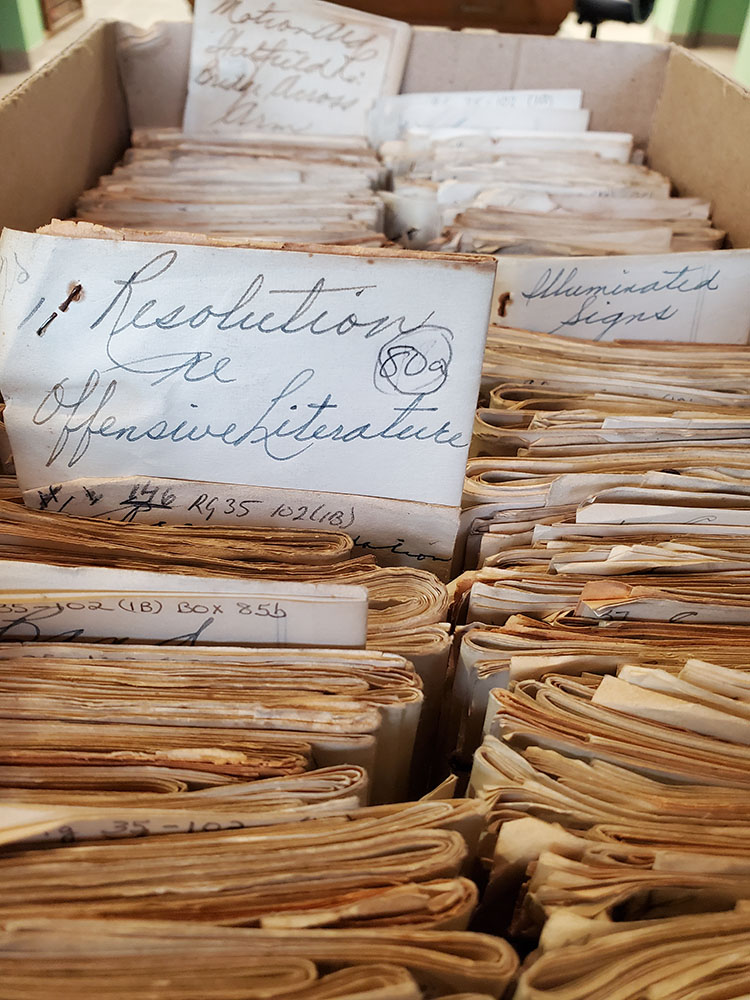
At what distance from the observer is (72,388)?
894 mm

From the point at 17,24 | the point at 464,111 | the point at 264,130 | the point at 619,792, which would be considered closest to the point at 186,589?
the point at 619,792

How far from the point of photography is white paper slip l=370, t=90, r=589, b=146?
1804 millimetres

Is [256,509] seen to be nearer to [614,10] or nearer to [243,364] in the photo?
[243,364]

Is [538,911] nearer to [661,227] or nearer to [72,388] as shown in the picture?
[72,388]

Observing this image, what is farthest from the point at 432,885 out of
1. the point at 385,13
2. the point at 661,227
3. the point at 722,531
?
the point at 385,13

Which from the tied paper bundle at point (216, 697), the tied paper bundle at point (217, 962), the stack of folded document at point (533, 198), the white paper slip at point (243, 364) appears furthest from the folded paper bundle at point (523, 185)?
the tied paper bundle at point (217, 962)

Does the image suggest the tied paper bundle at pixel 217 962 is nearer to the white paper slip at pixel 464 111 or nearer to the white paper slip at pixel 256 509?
the white paper slip at pixel 256 509

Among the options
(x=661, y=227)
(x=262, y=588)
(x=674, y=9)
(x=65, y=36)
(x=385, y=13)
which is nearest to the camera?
(x=262, y=588)

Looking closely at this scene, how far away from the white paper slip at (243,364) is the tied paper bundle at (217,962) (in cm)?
51

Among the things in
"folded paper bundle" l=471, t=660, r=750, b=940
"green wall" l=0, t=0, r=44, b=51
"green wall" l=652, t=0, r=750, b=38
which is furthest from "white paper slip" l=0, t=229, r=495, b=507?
"green wall" l=652, t=0, r=750, b=38

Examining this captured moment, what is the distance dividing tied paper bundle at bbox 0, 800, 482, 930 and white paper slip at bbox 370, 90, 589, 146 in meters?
1.65

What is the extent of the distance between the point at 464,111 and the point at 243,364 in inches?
49.8

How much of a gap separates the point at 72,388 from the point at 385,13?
1710 millimetres

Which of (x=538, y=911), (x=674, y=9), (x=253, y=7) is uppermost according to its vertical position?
(x=674, y=9)
